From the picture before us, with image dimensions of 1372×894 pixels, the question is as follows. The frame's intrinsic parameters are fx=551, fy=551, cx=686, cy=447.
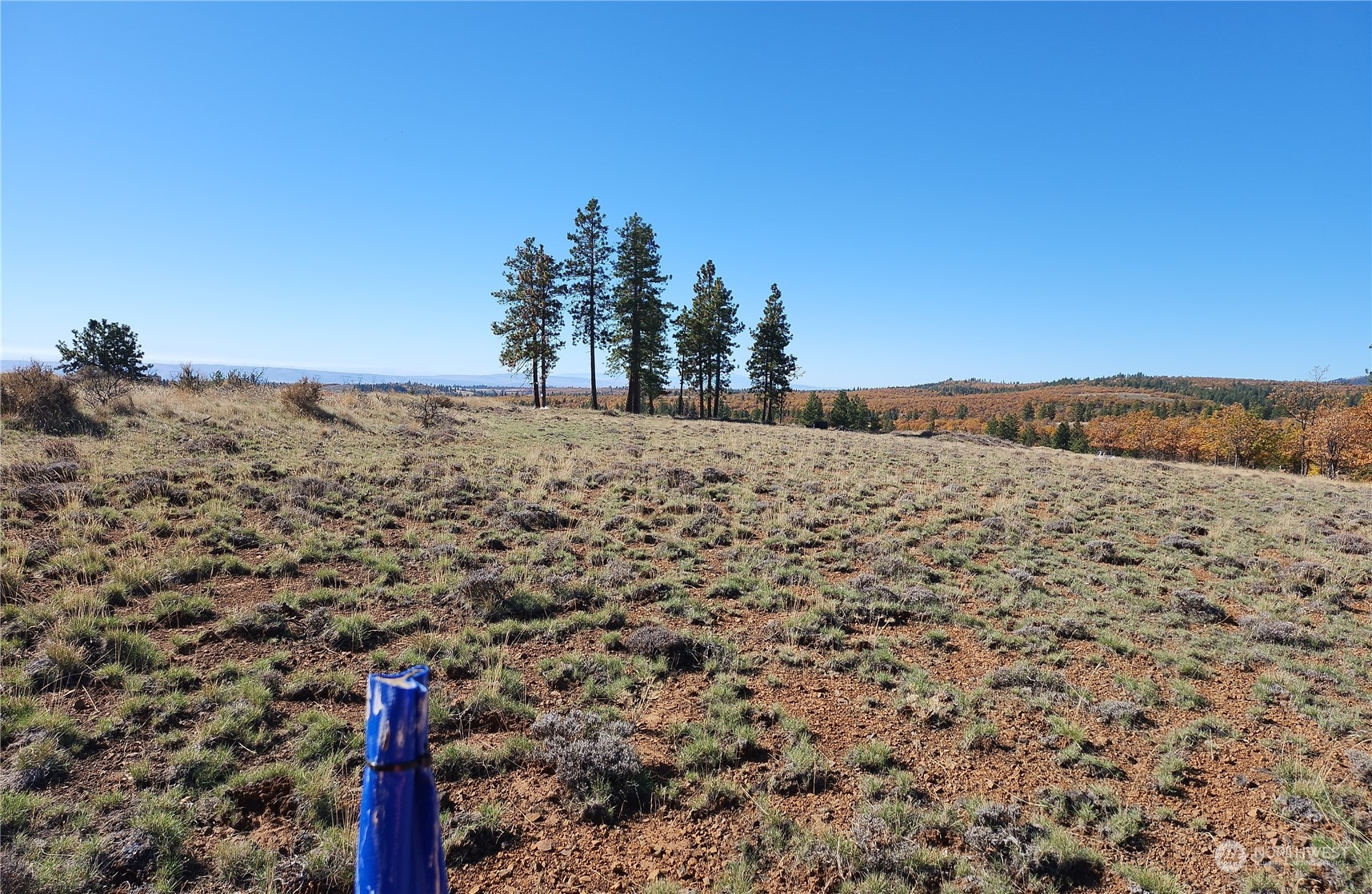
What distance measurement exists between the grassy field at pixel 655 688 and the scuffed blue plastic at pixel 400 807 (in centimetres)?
244

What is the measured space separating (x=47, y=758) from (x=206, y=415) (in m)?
15.9

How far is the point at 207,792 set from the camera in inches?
161

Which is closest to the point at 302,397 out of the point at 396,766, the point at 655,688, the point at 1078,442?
the point at 655,688

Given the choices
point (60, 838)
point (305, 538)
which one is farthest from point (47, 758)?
point (305, 538)

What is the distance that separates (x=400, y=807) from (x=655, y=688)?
4.57 meters

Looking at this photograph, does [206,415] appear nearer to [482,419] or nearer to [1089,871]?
[482,419]

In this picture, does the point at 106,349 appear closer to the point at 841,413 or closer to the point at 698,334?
the point at 698,334

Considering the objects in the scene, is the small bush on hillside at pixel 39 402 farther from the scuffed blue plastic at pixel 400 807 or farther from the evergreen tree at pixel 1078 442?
the evergreen tree at pixel 1078 442

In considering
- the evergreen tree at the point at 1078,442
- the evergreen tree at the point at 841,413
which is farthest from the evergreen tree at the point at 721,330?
the evergreen tree at the point at 1078,442

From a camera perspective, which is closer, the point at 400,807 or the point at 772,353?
the point at 400,807

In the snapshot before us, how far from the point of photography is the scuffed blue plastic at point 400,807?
1667 mm

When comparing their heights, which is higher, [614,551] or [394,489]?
[394,489]

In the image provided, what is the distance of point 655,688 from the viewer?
19.7 feet

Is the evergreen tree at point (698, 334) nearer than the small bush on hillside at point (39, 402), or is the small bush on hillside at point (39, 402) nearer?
the small bush on hillside at point (39, 402)
